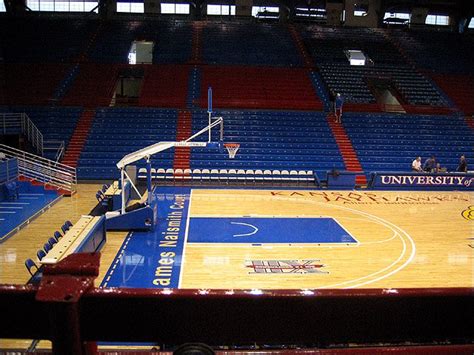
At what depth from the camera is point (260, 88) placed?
2500 cm

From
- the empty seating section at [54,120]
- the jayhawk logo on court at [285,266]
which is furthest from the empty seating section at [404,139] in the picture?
the empty seating section at [54,120]

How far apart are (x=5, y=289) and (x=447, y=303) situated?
6.31ft

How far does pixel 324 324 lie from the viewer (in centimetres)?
195

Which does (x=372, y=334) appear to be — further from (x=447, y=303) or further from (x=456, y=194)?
(x=456, y=194)

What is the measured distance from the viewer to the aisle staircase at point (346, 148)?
19.8 m

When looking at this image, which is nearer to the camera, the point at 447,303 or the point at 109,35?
the point at 447,303

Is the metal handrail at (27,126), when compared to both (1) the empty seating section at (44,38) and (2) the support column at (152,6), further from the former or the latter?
(2) the support column at (152,6)

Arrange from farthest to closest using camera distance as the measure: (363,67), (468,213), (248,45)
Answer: (248,45) < (363,67) < (468,213)

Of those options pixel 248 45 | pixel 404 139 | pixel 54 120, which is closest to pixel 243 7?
pixel 248 45

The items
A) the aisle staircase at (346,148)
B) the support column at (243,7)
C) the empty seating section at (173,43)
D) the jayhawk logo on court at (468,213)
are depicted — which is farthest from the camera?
the support column at (243,7)

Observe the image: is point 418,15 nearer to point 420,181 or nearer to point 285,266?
point 420,181

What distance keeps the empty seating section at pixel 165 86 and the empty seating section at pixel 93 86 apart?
1853 mm

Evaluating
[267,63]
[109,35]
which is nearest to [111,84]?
[109,35]

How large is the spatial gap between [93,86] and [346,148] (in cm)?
1413
